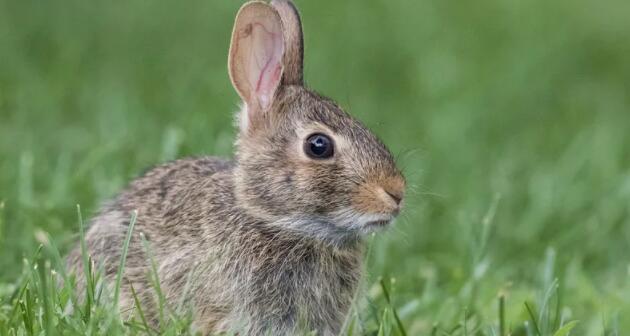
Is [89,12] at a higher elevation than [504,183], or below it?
higher

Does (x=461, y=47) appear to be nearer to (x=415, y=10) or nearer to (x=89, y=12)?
(x=415, y=10)

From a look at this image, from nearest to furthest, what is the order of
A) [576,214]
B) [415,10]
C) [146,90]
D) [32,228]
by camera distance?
[32,228], [576,214], [146,90], [415,10]

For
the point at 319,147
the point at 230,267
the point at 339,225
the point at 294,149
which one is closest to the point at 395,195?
the point at 339,225

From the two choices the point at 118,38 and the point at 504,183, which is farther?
the point at 118,38

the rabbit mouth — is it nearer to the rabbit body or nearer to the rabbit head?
the rabbit head

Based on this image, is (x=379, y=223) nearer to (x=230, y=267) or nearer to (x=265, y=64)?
(x=230, y=267)

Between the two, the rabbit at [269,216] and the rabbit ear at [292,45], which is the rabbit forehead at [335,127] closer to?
the rabbit at [269,216]

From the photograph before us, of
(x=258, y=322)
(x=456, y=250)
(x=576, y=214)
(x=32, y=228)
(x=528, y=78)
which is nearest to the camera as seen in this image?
(x=258, y=322)

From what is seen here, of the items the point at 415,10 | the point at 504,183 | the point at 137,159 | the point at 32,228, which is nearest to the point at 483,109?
the point at 504,183

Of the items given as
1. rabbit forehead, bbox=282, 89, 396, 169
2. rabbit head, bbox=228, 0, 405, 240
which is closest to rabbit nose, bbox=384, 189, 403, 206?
rabbit head, bbox=228, 0, 405, 240

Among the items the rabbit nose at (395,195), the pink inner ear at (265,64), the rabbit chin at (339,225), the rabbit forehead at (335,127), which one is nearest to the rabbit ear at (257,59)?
the pink inner ear at (265,64)
